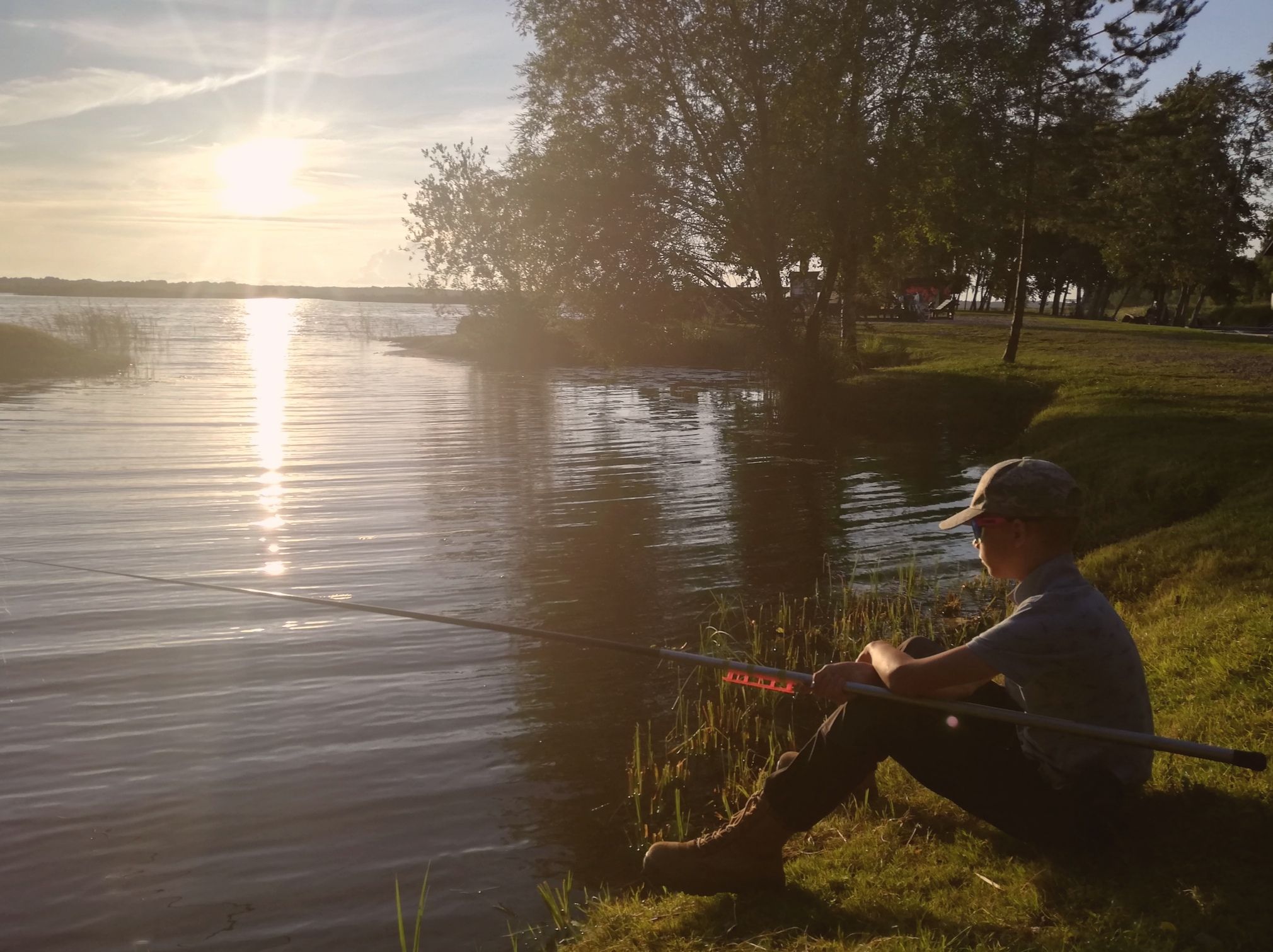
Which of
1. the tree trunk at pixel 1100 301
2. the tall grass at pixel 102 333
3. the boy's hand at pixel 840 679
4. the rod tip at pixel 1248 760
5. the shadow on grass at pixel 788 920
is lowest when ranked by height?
the shadow on grass at pixel 788 920

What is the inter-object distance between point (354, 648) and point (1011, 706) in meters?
6.41

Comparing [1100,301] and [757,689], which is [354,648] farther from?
[1100,301]

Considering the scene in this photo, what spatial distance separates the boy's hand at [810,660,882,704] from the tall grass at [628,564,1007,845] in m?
1.75

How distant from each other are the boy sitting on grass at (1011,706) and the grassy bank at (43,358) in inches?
1535

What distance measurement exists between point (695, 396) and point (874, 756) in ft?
105

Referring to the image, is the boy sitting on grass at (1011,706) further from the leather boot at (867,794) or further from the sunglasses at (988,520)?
the leather boot at (867,794)

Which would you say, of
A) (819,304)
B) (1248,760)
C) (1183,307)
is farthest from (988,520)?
(1183,307)

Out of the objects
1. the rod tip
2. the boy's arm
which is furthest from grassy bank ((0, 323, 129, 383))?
the rod tip

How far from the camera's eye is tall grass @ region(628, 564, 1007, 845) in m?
6.79

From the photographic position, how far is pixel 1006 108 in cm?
2531

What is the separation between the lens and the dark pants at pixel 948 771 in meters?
4.27

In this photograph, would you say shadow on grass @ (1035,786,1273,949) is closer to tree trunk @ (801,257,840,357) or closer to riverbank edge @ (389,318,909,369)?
riverbank edge @ (389,318,909,369)

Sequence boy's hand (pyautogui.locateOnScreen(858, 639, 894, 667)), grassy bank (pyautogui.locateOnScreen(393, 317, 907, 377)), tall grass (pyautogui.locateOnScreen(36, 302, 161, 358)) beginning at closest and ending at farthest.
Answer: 1. boy's hand (pyautogui.locateOnScreen(858, 639, 894, 667))
2. grassy bank (pyautogui.locateOnScreen(393, 317, 907, 377))
3. tall grass (pyautogui.locateOnScreen(36, 302, 161, 358))

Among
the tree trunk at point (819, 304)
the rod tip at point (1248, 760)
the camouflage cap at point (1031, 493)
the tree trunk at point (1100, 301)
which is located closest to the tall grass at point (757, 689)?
the camouflage cap at point (1031, 493)
